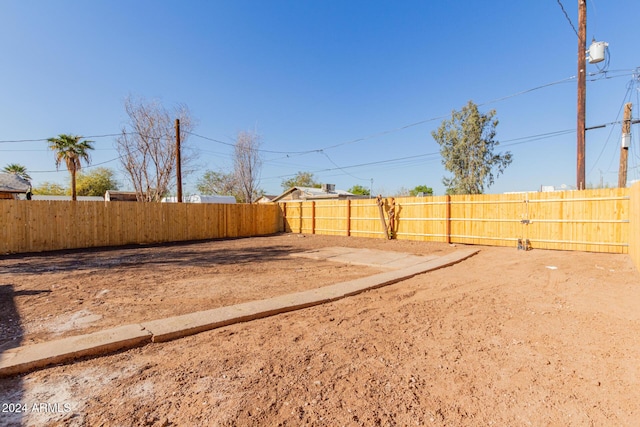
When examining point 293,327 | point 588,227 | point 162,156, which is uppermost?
point 162,156

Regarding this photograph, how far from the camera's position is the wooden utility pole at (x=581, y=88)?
9.18 m

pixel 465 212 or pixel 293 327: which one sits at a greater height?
pixel 465 212

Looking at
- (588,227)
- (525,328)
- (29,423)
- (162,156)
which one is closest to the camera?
(29,423)

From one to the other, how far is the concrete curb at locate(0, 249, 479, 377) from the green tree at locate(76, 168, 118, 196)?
48.5m

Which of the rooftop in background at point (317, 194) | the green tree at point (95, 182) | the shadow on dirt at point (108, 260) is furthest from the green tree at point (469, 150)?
the green tree at point (95, 182)

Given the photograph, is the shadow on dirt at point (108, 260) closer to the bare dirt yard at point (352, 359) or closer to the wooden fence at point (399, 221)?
the wooden fence at point (399, 221)

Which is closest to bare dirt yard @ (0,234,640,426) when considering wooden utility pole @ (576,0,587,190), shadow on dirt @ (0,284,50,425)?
shadow on dirt @ (0,284,50,425)

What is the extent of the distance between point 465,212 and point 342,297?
8058mm

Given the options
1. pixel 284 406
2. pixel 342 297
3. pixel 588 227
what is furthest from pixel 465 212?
pixel 284 406

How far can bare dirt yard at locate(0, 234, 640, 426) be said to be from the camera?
199 cm

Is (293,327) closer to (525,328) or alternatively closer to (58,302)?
(525,328)

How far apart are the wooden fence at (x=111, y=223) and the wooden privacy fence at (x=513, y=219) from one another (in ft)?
20.6

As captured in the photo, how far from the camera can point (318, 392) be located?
2.21 metres

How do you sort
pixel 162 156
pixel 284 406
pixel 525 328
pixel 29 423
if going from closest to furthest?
pixel 29 423, pixel 284 406, pixel 525 328, pixel 162 156
